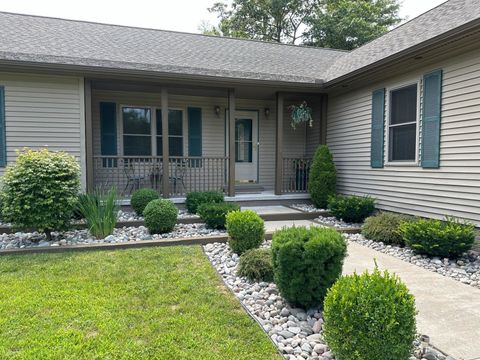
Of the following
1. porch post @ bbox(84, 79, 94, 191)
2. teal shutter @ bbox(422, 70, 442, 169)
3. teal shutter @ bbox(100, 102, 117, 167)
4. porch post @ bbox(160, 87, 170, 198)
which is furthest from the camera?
teal shutter @ bbox(100, 102, 117, 167)

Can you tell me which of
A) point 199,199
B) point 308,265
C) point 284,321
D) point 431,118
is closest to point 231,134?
point 199,199

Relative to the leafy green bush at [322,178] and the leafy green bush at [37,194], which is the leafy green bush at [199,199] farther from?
the leafy green bush at [37,194]

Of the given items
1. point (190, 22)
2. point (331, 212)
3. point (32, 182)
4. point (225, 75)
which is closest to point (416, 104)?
point (331, 212)

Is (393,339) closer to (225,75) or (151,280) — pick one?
(151,280)

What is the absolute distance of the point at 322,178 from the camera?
777cm

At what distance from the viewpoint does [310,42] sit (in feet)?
74.4

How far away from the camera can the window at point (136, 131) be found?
8797 millimetres

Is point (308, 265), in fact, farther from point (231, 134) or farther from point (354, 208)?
point (231, 134)

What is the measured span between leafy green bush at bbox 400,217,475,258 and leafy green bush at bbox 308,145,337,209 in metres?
3.01

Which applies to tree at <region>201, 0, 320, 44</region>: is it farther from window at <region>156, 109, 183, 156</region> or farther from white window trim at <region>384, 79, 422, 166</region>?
white window trim at <region>384, 79, 422, 166</region>

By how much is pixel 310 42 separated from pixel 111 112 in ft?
59.0

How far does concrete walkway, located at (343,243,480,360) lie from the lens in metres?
2.36

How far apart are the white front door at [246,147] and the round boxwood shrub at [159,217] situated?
4344 millimetres

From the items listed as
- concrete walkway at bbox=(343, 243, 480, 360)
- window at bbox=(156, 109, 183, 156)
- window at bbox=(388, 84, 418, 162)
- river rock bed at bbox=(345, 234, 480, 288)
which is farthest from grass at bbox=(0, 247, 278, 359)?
window at bbox=(156, 109, 183, 156)
